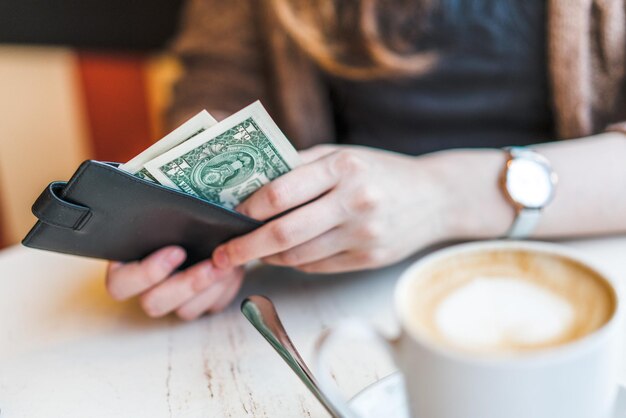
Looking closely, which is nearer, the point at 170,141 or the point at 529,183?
the point at 170,141

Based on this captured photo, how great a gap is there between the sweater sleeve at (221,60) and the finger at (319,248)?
60cm

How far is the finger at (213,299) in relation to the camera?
24.9 inches

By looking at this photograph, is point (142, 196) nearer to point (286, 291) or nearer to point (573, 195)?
point (286, 291)

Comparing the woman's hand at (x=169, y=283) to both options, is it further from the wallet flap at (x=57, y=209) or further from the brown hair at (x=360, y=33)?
the brown hair at (x=360, y=33)

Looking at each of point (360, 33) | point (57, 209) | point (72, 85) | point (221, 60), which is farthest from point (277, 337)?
point (72, 85)

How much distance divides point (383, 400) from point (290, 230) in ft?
0.59

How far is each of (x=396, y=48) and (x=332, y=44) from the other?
0.34 feet

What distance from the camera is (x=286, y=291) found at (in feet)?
2.24

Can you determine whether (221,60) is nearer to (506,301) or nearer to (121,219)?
(121,219)

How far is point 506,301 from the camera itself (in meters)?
0.40

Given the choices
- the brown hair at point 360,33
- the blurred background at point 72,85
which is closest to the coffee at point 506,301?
the brown hair at point 360,33

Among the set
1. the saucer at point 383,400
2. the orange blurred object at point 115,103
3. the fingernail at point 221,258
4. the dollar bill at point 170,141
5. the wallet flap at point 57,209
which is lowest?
the orange blurred object at point 115,103

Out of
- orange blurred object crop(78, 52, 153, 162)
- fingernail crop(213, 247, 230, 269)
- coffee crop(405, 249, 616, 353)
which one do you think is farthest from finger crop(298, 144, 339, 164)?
orange blurred object crop(78, 52, 153, 162)

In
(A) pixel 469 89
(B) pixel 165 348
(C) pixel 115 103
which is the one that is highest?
(A) pixel 469 89
